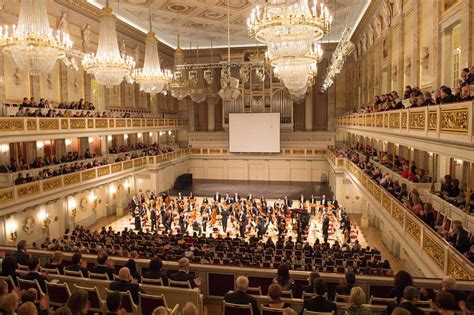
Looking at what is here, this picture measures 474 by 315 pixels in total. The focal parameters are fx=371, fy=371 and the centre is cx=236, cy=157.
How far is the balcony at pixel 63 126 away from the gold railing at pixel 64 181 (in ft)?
6.62

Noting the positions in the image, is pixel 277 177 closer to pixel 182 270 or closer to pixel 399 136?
pixel 399 136

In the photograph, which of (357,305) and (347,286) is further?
(347,286)

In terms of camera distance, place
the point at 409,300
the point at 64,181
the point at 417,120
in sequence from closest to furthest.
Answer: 1. the point at 409,300
2. the point at 417,120
3. the point at 64,181

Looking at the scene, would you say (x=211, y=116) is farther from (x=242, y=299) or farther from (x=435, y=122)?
(x=242, y=299)

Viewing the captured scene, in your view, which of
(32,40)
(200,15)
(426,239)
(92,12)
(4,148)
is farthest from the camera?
(200,15)

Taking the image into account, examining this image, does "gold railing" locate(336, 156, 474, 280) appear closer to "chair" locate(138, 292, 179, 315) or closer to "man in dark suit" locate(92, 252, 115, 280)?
"chair" locate(138, 292, 179, 315)

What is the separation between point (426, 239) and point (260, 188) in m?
23.1

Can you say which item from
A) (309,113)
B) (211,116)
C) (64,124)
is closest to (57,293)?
(64,124)

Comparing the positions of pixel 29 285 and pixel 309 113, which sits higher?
pixel 309 113

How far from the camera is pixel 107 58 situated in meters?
12.6

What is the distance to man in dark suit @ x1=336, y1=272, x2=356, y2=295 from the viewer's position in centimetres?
555

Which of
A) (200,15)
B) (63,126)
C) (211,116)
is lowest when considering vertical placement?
(63,126)

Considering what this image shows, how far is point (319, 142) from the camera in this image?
34.9m

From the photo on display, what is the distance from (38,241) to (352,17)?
996 inches
